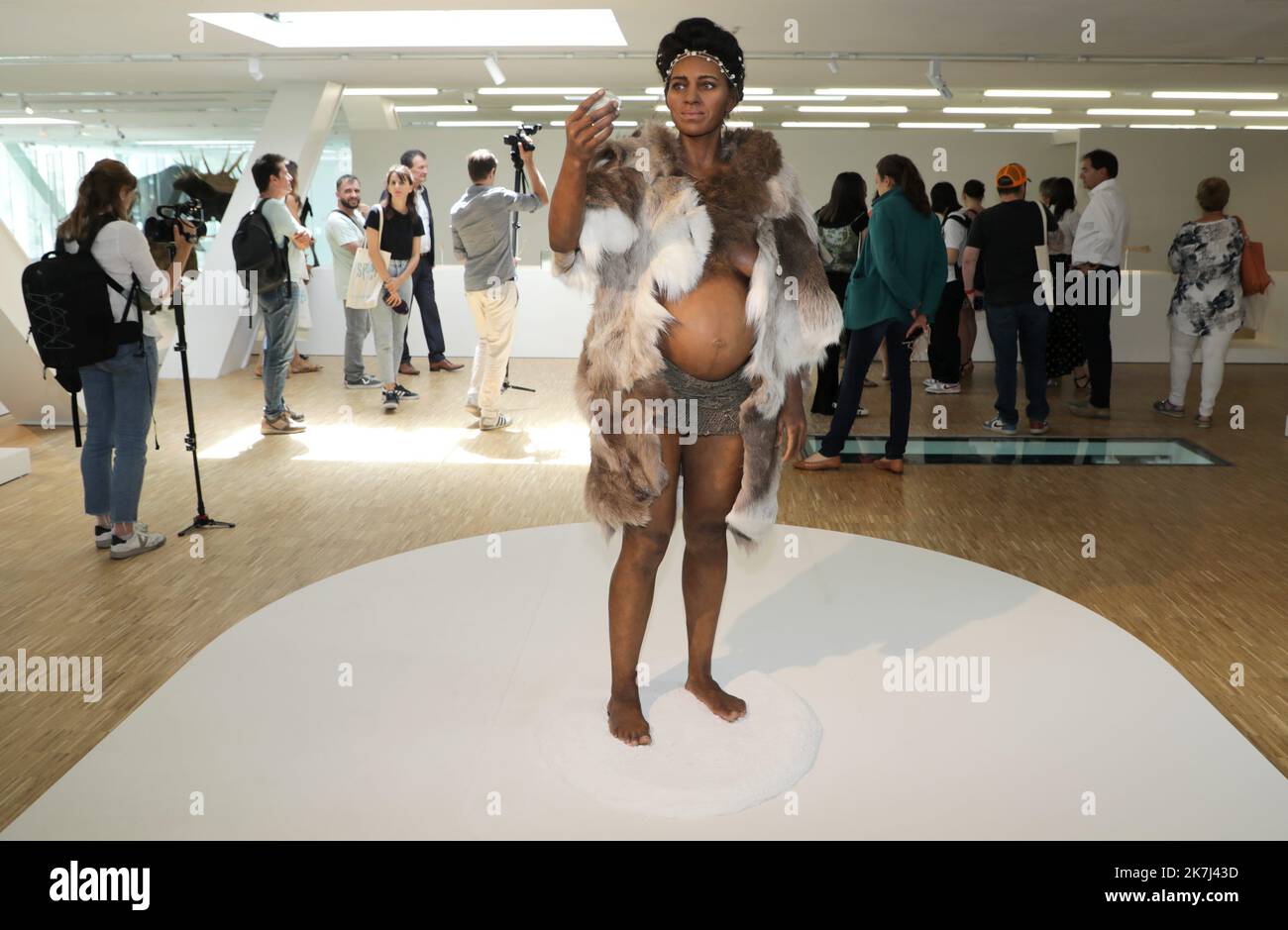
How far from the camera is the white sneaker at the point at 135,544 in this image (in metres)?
4.16

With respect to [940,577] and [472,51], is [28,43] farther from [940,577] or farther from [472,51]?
[940,577]

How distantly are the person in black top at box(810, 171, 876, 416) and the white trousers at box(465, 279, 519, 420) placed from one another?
1863 millimetres

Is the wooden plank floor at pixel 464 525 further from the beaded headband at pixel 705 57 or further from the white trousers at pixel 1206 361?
the beaded headband at pixel 705 57

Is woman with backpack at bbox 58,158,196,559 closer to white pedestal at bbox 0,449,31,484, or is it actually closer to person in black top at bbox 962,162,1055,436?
white pedestal at bbox 0,449,31,484

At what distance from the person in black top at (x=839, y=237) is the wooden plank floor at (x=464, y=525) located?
0.76 ft

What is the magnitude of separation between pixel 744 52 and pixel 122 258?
198 inches

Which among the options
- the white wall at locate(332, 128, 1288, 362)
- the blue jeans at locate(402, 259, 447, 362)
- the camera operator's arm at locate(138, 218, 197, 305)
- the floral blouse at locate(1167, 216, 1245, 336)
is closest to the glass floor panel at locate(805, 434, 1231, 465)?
the floral blouse at locate(1167, 216, 1245, 336)

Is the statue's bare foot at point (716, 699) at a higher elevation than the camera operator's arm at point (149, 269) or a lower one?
lower

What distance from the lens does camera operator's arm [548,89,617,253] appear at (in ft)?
6.95

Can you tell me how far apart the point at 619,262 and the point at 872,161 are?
1175cm

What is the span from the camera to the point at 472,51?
328 inches

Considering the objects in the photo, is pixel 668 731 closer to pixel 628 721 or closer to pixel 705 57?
pixel 628 721

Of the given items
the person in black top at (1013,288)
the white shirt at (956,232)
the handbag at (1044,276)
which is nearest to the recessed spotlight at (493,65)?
the white shirt at (956,232)
